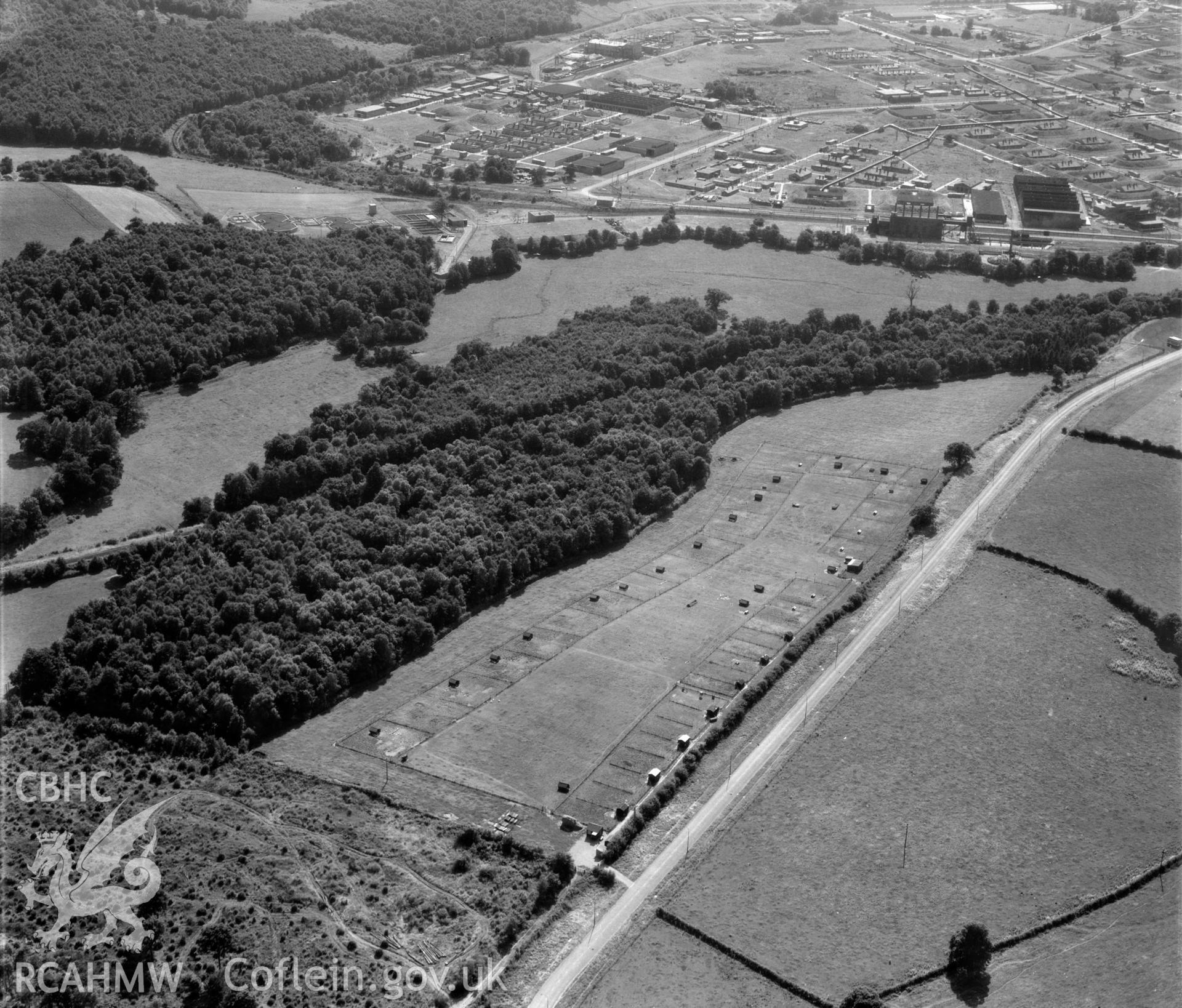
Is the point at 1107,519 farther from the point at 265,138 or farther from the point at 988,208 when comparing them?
the point at 265,138

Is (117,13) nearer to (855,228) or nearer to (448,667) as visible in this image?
(855,228)

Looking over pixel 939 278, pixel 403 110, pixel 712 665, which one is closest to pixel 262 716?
pixel 712 665

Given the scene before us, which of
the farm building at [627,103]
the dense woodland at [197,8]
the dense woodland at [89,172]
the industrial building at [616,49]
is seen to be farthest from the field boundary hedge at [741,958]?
the industrial building at [616,49]

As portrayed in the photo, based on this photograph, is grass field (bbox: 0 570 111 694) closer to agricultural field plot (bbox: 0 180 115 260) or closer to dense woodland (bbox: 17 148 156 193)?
agricultural field plot (bbox: 0 180 115 260)

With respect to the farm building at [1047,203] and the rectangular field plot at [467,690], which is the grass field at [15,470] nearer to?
the rectangular field plot at [467,690]

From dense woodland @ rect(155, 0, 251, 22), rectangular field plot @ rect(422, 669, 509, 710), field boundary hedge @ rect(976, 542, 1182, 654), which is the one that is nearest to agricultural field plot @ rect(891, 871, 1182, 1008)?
field boundary hedge @ rect(976, 542, 1182, 654)
